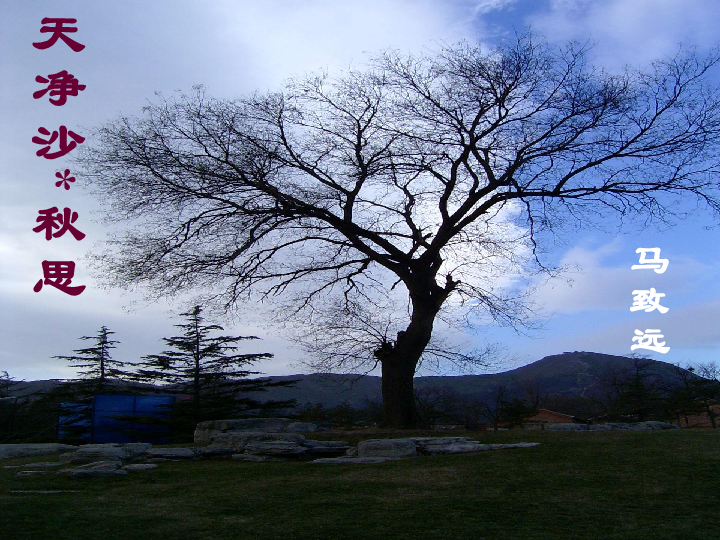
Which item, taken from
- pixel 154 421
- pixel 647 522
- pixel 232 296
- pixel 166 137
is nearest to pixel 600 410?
pixel 154 421

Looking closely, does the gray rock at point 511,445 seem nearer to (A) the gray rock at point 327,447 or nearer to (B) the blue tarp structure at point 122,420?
(A) the gray rock at point 327,447

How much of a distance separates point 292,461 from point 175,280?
503 centimetres

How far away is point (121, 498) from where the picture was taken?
7.48 metres

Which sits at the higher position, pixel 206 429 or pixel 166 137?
pixel 166 137

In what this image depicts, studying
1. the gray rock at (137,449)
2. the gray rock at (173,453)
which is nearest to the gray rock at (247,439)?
the gray rock at (173,453)

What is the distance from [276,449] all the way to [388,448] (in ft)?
6.33

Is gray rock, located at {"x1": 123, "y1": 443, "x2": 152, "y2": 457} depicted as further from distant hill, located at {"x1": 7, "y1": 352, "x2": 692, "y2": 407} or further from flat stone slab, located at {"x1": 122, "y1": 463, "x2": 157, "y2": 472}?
distant hill, located at {"x1": 7, "y1": 352, "x2": 692, "y2": 407}

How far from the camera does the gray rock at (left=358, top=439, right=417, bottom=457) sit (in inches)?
396

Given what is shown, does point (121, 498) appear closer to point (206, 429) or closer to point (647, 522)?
point (647, 522)

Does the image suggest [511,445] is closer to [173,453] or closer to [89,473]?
[173,453]

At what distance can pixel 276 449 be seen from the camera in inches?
417

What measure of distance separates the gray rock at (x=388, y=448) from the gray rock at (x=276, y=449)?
3.67ft

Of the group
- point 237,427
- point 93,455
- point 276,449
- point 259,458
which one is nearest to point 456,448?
point 276,449

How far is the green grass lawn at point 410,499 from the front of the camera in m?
5.43
